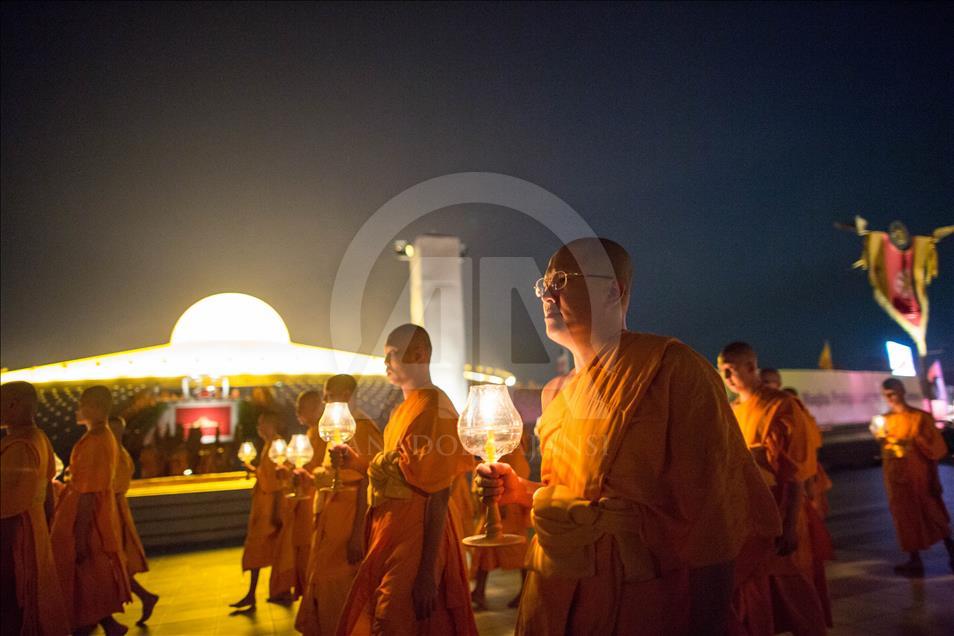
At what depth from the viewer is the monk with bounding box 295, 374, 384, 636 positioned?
14.0ft

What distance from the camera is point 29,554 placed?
14.4 ft

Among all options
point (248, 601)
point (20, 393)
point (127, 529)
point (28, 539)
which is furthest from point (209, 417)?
point (28, 539)

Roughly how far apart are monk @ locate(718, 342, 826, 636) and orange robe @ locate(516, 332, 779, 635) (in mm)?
2648

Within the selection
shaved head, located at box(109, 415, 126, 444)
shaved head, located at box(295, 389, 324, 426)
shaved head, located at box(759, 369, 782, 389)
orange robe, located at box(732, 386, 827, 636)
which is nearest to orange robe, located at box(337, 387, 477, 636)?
orange robe, located at box(732, 386, 827, 636)

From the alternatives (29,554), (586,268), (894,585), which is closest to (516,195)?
(894,585)

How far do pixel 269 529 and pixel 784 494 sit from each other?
17.3 ft

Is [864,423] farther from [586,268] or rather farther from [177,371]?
[586,268]

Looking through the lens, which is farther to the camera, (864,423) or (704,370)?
(864,423)

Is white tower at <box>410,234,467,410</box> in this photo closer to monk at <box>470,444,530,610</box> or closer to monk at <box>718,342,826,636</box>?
monk at <box>470,444,530,610</box>

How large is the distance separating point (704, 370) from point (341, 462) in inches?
116

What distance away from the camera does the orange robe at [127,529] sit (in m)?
6.38

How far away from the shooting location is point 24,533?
4395 millimetres

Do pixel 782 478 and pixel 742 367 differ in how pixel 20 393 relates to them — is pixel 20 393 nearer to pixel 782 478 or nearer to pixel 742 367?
pixel 742 367

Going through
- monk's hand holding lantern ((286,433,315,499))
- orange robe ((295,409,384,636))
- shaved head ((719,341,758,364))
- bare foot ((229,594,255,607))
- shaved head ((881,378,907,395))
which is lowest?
bare foot ((229,594,255,607))
